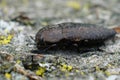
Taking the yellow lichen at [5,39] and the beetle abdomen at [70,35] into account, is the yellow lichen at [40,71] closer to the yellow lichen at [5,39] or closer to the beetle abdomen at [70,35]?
the beetle abdomen at [70,35]

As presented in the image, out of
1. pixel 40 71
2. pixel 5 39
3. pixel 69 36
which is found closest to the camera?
pixel 40 71

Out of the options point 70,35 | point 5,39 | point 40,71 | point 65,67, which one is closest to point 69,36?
point 70,35

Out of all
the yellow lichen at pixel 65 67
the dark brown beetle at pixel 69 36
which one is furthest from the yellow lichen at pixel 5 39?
the yellow lichen at pixel 65 67

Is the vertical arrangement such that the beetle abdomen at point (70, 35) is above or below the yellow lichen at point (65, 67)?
above

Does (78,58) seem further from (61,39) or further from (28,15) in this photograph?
(28,15)

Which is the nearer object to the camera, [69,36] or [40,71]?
[40,71]

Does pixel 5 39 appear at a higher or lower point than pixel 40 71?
higher

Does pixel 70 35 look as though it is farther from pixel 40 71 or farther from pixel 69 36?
pixel 40 71

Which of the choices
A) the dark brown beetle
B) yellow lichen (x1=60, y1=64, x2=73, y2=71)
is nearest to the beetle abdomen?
the dark brown beetle

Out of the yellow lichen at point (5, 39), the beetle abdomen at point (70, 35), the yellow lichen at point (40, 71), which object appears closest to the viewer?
the yellow lichen at point (40, 71)
